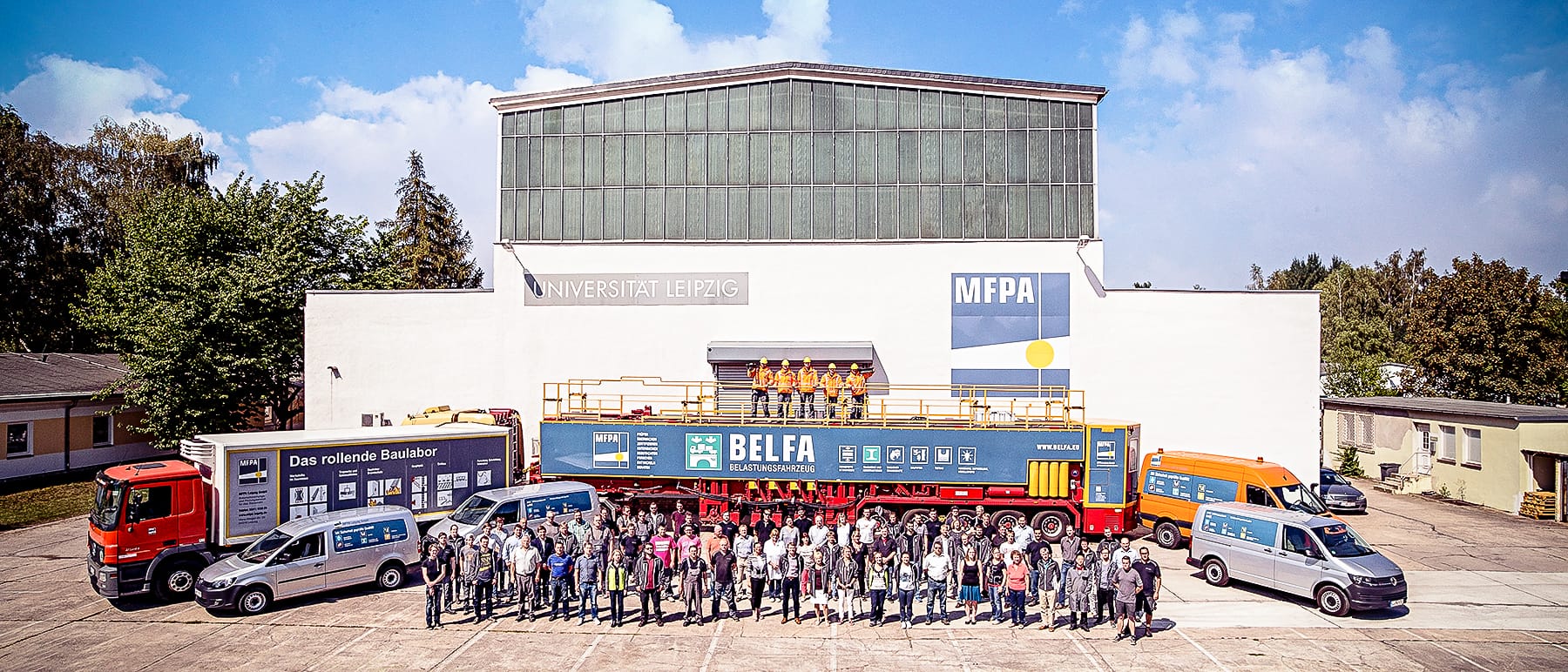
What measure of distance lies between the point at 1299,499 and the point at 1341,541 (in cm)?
445

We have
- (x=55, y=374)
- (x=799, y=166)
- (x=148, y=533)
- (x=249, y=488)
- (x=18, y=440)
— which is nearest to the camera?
(x=148, y=533)

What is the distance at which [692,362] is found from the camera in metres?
27.3

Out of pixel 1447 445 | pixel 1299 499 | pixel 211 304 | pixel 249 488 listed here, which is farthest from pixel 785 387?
pixel 1447 445

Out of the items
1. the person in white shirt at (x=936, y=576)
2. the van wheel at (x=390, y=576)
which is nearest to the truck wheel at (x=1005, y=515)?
the person in white shirt at (x=936, y=576)

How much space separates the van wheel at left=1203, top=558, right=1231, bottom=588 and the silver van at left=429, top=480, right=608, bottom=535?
13.0 metres

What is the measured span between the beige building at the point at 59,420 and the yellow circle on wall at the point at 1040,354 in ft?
108

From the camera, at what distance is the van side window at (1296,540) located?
49.8ft

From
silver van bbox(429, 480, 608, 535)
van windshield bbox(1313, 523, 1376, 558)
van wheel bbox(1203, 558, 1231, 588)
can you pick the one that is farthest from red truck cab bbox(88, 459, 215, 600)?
van windshield bbox(1313, 523, 1376, 558)

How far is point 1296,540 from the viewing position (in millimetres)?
15305

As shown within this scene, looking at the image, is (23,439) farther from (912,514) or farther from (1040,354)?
(1040,354)

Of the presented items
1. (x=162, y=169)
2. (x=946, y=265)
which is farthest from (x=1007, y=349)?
(x=162, y=169)

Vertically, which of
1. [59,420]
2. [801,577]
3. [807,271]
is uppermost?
[807,271]

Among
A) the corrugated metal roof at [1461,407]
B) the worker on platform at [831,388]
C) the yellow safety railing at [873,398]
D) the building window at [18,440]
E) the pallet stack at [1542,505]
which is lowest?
the pallet stack at [1542,505]

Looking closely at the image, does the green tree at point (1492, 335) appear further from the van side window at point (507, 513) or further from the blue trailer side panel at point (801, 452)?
the van side window at point (507, 513)
